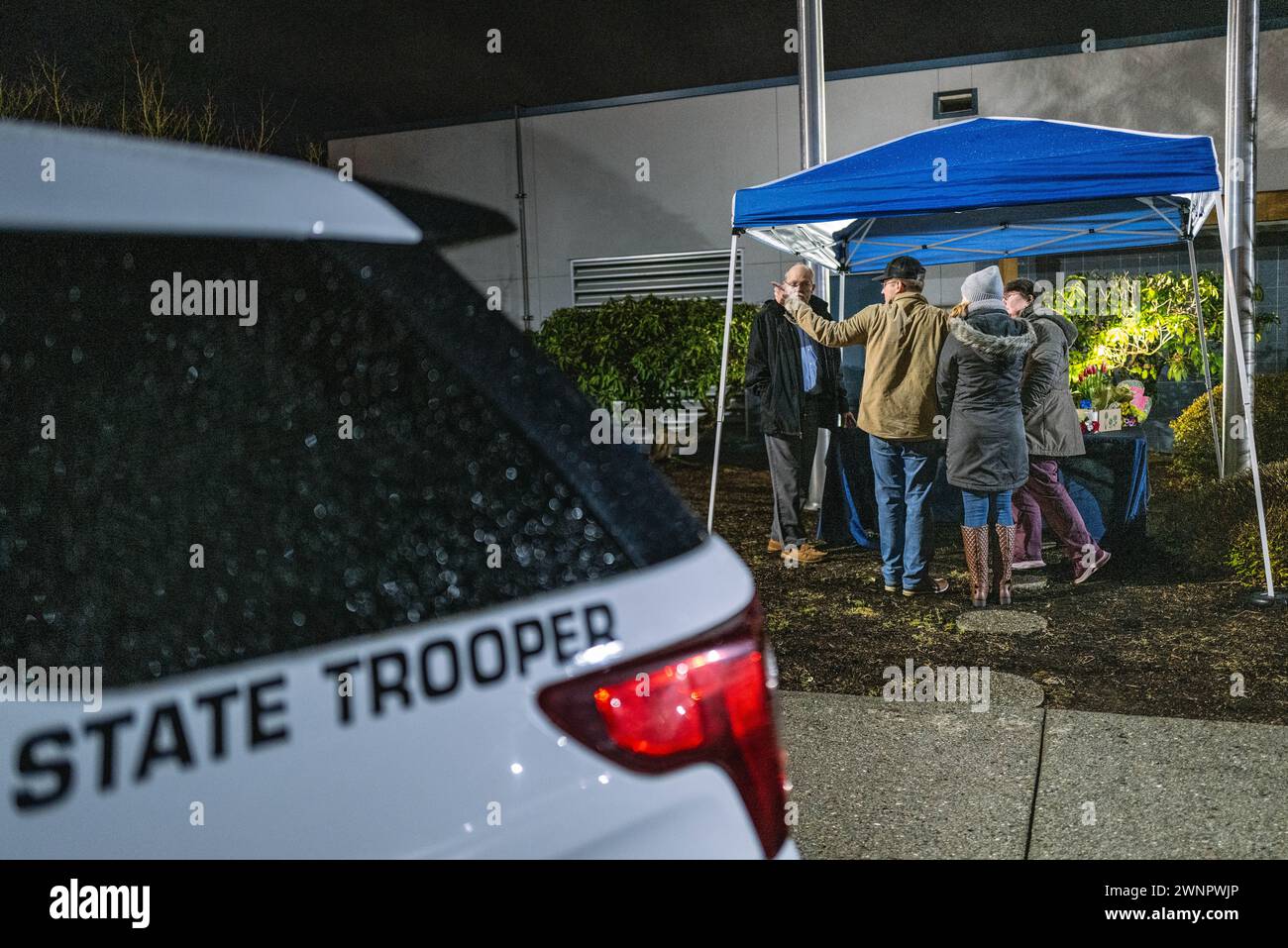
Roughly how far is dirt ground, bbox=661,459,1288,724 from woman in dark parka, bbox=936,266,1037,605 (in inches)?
21.8

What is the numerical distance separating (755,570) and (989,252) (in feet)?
13.2

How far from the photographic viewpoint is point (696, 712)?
53.6 inches

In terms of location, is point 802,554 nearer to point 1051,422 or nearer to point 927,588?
point 927,588

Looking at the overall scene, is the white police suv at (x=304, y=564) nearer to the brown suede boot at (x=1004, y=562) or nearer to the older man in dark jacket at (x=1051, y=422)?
the brown suede boot at (x=1004, y=562)

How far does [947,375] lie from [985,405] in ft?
0.83

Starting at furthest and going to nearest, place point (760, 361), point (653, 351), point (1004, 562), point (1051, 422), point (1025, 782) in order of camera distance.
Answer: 1. point (653, 351)
2. point (760, 361)
3. point (1051, 422)
4. point (1004, 562)
5. point (1025, 782)

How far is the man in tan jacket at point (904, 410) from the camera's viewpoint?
5816mm

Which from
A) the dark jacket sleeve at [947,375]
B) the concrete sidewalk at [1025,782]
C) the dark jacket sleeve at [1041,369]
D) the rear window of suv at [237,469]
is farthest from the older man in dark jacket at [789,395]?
the rear window of suv at [237,469]

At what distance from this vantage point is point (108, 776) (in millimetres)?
1075

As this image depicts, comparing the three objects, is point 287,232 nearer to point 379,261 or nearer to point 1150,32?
point 379,261

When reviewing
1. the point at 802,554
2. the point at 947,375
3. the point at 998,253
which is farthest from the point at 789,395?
the point at 998,253

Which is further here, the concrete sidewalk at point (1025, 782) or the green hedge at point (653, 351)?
the green hedge at point (653, 351)

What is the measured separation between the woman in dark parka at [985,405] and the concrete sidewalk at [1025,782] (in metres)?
1.33

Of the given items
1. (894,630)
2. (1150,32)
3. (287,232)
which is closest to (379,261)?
(287,232)
